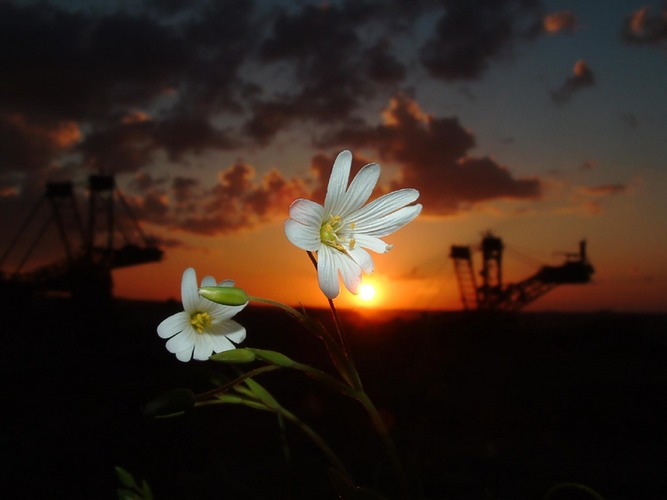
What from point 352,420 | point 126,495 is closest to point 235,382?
point 126,495

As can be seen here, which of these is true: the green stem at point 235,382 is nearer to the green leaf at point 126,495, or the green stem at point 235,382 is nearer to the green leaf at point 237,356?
the green leaf at point 237,356

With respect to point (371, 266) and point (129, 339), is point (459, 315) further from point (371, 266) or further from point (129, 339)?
point (371, 266)

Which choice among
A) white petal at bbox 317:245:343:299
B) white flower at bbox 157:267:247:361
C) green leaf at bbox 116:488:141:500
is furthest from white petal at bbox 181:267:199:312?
green leaf at bbox 116:488:141:500

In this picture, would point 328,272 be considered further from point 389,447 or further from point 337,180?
point 389,447

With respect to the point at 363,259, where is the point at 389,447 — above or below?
below

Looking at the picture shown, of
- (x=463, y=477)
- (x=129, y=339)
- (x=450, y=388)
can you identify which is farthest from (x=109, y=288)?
(x=463, y=477)

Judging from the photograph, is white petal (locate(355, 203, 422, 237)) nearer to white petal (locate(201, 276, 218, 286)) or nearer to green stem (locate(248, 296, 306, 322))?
green stem (locate(248, 296, 306, 322))
